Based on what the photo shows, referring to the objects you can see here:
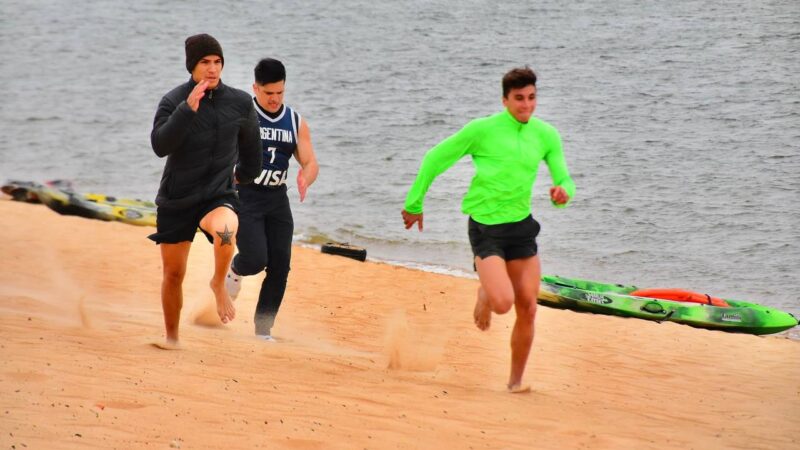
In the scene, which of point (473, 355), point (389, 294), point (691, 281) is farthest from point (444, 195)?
point (473, 355)

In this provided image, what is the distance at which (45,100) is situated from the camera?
3816cm

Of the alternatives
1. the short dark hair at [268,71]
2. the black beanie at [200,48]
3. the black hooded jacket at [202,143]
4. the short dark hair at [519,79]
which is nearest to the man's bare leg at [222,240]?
the black hooded jacket at [202,143]

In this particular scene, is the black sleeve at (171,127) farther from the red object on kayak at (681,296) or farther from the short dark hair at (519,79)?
the red object on kayak at (681,296)

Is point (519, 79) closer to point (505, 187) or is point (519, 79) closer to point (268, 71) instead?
point (505, 187)

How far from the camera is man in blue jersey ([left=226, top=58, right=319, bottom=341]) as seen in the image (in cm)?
834

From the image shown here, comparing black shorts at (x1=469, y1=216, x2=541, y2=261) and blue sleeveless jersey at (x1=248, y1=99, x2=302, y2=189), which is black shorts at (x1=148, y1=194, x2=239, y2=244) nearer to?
blue sleeveless jersey at (x1=248, y1=99, x2=302, y2=189)

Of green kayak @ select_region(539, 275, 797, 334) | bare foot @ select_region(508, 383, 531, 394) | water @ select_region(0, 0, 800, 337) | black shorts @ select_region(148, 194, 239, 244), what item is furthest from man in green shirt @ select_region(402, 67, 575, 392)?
water @ select_region(0, 0, 800, 337)

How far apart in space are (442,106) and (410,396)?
86.1 feet

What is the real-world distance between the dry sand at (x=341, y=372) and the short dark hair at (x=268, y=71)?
1.97m

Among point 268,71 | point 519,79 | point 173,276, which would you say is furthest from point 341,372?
point 519,79

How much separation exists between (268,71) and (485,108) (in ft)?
80.8

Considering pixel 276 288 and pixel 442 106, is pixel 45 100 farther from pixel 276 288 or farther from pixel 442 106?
pixel 276 288

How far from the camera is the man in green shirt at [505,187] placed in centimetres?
732

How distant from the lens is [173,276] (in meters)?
7.51
